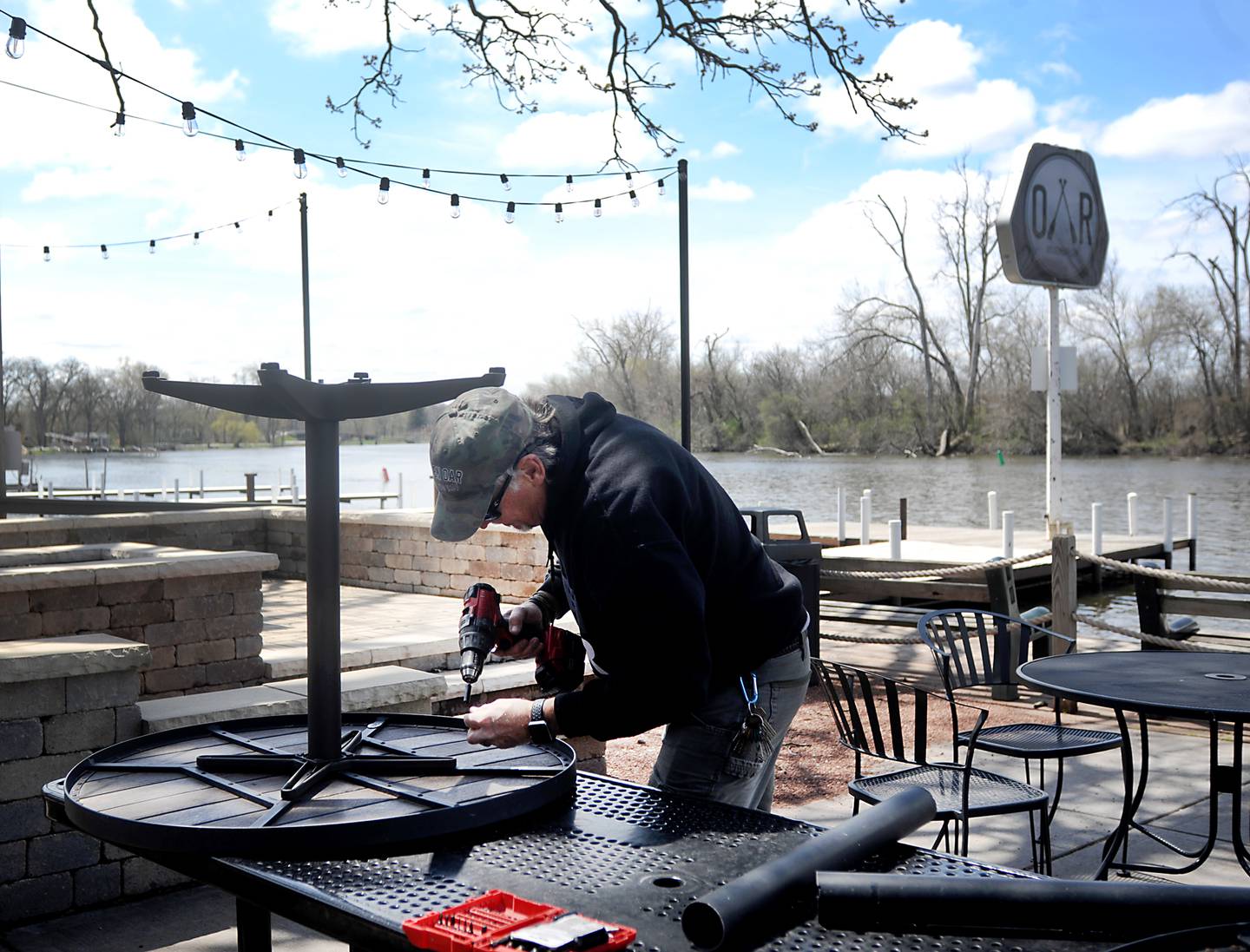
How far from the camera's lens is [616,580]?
79.9 inches

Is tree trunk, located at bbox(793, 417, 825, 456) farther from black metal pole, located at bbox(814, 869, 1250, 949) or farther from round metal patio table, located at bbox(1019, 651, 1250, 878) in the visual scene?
black metal pole, located at bbox(814, 869, 1250, 949)

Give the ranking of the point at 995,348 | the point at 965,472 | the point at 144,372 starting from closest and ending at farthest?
the point at 144,372
the point at 965,472
the point at 995,348

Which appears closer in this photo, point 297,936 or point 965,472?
point 297,936

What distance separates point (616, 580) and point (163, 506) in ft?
44.2

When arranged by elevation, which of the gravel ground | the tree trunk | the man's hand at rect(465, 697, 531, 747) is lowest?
the gravel ground

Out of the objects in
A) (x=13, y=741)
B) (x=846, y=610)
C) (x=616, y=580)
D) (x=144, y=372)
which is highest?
(x=144, y=372)

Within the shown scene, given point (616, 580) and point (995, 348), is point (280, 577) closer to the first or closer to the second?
point (616, 580)

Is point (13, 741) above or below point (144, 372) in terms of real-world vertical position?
below

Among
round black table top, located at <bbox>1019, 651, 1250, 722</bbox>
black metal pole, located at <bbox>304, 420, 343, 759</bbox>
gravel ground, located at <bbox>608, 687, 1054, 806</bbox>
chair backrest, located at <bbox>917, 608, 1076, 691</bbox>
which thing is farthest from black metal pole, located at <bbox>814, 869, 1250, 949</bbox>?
gravel ground, located at <bbox>608, 687, 1054, 806</bbox>

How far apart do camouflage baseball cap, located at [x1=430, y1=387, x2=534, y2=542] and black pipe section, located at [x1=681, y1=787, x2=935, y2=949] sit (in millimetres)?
850

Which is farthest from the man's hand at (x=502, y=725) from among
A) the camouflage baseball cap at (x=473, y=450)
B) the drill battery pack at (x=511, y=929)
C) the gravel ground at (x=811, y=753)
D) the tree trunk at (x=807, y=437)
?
the tree trunk at (x=807, y=437)

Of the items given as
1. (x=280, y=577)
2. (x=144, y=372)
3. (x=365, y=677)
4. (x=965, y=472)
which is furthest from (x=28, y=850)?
(x=965, y=472)

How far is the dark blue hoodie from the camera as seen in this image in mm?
2021

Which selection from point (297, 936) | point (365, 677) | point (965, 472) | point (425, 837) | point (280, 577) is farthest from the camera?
point (965, 472)
